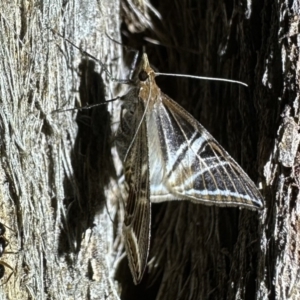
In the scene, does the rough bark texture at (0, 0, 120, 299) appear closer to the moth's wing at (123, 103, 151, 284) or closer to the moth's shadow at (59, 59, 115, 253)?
the moth's shadow at (59, 59, 115, 253)

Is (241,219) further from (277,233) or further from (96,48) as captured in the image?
(96,48)

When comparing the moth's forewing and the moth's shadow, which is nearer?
the moth's forewing

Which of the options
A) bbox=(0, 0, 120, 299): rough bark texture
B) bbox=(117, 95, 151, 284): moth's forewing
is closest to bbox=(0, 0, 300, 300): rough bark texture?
bbox=(0, 0, 120, 299): rough bark texture

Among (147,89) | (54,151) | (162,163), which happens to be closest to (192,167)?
(162,163)

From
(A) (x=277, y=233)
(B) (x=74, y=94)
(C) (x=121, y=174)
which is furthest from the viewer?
(C) (x=121, y=174)

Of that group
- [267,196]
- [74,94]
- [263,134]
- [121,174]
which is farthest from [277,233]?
[74,94]

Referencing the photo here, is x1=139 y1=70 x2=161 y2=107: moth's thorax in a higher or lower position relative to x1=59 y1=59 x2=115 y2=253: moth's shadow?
higher

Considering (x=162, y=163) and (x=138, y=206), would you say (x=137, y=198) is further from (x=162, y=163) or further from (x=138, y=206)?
(x=162, y=163)

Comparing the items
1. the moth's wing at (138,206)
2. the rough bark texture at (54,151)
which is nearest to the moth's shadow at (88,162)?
the rough bark texture at (54,151)
